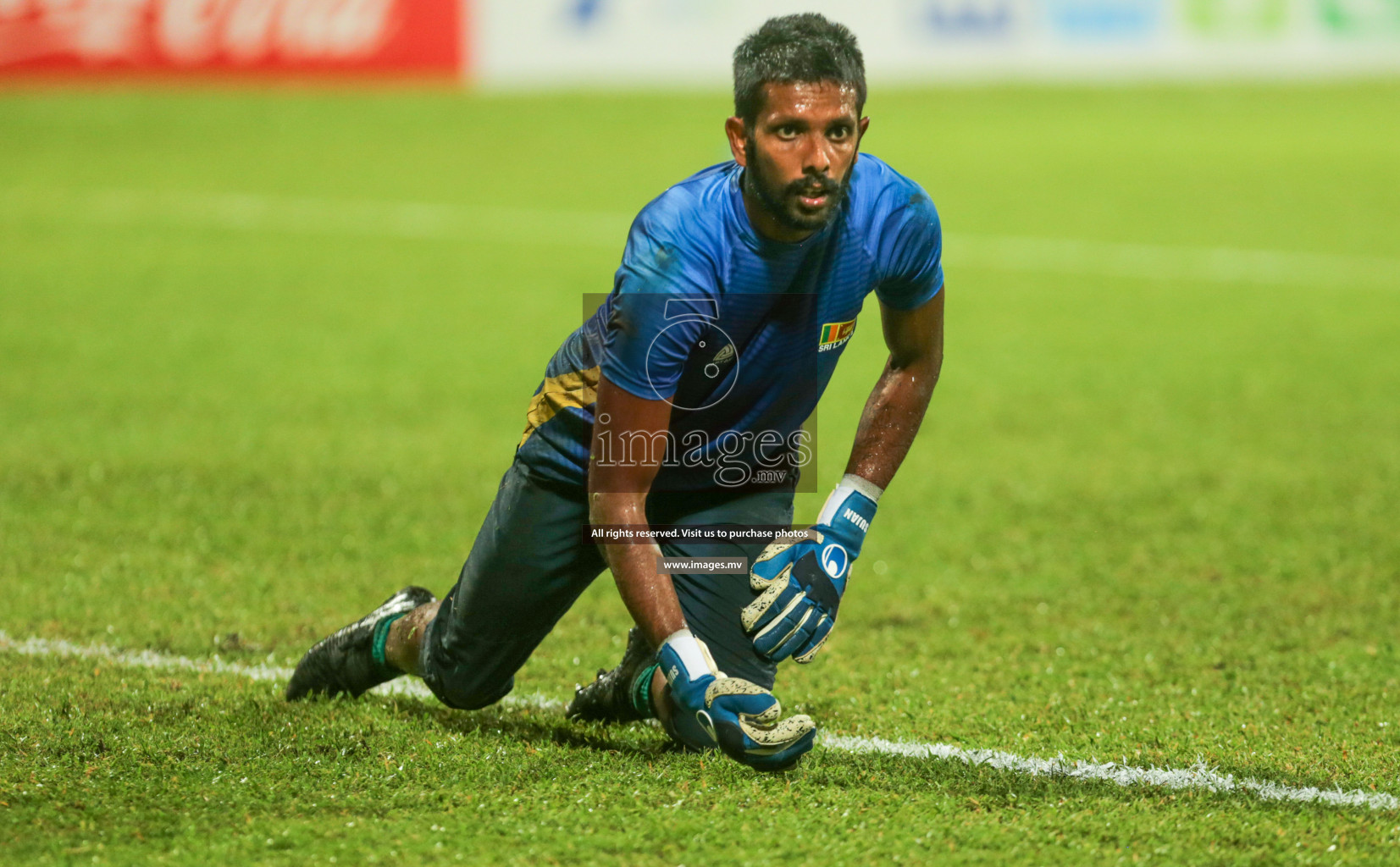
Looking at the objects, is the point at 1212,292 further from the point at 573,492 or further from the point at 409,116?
the point at 409,116

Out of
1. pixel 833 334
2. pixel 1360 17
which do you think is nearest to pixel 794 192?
pixel 833 334

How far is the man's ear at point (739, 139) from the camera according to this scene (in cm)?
377

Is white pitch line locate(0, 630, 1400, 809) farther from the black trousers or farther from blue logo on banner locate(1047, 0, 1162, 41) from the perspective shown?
blue logo on banner locate(1047, 0, 1162, 41)

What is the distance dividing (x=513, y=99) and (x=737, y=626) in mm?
20693

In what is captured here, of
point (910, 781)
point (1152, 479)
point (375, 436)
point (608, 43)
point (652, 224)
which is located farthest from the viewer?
point (608, 43)

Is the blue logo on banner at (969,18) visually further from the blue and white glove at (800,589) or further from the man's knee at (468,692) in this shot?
the blue and white glove at (800,589)

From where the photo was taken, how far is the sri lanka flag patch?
4.12 m

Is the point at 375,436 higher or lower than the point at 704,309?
lower

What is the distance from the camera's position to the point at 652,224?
3789 mm

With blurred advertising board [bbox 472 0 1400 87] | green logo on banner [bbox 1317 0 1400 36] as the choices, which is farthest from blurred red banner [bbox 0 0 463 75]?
green logo on banner [bbox 1317 0 1400 36]

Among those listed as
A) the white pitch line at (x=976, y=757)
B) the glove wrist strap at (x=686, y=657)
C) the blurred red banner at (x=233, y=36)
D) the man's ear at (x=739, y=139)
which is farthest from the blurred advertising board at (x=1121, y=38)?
the glove wrist strap at (x=686, y=657)

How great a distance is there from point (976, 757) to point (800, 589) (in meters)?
0.83

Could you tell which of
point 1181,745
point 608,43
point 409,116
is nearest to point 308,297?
point 1181,745

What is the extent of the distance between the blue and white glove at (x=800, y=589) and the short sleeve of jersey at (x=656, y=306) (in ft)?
1.72
